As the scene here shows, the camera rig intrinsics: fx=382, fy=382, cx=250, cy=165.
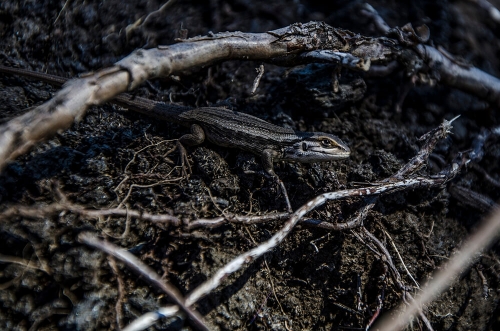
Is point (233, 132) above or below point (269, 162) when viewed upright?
above

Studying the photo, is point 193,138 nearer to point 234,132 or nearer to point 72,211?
point 234,132


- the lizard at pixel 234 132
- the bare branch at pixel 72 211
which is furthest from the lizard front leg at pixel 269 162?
the bare branch at pixel 72 211

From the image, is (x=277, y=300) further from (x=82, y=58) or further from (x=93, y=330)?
(x=82, y=58)

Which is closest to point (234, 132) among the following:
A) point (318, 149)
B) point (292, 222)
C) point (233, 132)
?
point (233, 132)

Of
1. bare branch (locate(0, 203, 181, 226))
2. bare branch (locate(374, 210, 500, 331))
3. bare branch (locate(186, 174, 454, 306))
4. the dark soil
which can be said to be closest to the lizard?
the dark soil

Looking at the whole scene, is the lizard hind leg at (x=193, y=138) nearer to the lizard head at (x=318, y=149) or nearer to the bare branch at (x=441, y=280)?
the lizard head at (x=318, y=149)

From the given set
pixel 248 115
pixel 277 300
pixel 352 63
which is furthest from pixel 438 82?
pixel 277 300

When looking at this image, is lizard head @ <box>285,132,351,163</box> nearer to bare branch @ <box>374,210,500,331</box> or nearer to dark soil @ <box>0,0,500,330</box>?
dark soil @ <box>0,0,500,330</box>
